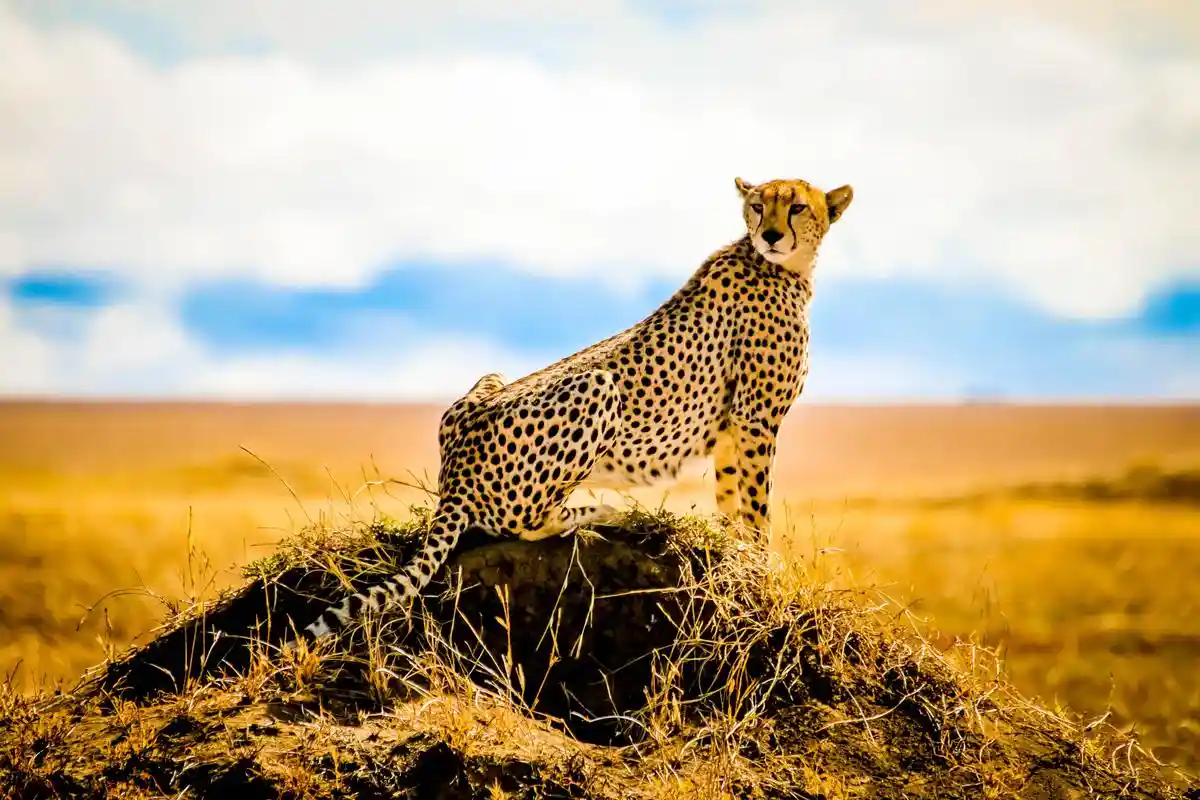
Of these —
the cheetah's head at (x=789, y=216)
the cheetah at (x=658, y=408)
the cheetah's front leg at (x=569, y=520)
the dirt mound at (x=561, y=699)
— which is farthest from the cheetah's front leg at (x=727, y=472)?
the cheetah's head at (x=789, y=216)

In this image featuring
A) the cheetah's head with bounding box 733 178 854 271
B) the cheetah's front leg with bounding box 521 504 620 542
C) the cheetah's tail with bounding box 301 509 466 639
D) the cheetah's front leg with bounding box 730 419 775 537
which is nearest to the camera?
the cheetah's tail with bounding box 301 509 466 639

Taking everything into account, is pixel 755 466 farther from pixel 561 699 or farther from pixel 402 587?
pixel 402 587

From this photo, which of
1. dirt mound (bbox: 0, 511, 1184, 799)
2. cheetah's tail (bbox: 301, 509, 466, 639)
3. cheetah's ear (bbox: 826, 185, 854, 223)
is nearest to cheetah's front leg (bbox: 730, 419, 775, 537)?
dirt mound (bbox: 0, 511, 1184, 799)

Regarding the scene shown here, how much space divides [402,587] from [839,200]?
269cm

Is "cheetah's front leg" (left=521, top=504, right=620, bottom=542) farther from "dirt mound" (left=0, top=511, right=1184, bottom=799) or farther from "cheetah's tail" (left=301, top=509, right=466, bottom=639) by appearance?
"cheetah's tail" (left=301, top=509, right=466, bottom=639)

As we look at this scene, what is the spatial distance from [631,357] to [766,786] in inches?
74.7

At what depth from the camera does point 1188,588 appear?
17250mm

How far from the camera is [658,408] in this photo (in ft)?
17.3

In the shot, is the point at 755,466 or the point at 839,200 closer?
the point at 755,466

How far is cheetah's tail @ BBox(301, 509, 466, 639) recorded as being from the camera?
4.90 meters

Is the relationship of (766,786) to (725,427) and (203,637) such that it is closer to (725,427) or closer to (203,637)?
(725,427)

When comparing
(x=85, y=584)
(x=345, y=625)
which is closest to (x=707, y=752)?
(x=345, y=625)

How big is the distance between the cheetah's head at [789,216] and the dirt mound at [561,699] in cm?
134

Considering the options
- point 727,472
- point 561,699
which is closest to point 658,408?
point 727,472
